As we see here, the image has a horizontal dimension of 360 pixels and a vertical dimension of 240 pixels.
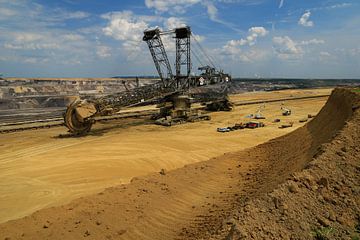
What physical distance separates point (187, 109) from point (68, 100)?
141 feet

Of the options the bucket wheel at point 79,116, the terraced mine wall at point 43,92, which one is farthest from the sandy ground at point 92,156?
the terraced mine wall at point 43,92

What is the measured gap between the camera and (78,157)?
60.7ft

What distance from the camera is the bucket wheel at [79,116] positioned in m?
25.3

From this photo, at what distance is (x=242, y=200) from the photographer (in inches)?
347

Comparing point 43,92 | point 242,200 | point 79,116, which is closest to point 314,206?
point 242,200

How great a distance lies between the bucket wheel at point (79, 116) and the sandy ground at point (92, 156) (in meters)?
1.20

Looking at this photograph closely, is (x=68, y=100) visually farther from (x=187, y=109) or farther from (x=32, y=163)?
(x=32, y=163)

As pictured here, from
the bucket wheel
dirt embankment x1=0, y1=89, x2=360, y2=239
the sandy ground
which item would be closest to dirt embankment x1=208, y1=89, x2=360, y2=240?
dirt embankment x1=0, y1=89, x2=360, y2=239

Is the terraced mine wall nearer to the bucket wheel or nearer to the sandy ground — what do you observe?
the bucket wheel

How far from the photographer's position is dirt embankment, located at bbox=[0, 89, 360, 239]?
20.3ft

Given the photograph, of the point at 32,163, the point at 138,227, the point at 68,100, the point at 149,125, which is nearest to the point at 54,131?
the point at 149,125

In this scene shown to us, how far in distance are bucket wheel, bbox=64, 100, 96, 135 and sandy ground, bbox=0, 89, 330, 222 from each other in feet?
3.94

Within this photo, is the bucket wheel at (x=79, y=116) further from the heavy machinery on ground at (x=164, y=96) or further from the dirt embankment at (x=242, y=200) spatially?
the dirt embankment at (x=242, y=200)

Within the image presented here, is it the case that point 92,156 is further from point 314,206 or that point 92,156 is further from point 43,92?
point 43,92
